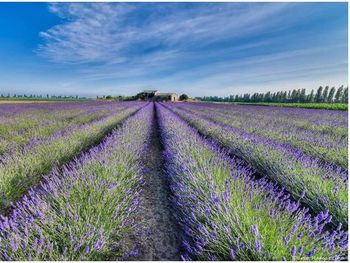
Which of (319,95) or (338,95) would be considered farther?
(319,95)

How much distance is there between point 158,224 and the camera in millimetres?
2338

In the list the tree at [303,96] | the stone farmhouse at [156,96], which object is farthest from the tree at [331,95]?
the stone farmhouse at [156,96]

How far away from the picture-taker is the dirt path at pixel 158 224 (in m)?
1.89

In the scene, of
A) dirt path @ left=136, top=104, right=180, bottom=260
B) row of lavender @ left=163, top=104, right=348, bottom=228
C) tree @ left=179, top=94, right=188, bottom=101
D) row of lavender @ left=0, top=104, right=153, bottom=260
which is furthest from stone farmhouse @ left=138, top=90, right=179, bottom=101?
row of lavender @ left=0, top=104, right=153, bottom=260

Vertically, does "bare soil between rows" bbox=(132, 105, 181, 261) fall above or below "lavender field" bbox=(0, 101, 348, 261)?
below

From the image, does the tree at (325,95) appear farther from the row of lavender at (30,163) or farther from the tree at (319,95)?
the row of lavender at (30,163)

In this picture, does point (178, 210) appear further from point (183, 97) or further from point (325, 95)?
point (325, 95)

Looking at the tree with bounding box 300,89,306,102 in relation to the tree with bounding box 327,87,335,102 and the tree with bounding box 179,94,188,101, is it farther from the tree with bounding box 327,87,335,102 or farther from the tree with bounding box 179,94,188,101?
the tree with bounding box 179,94,188,101

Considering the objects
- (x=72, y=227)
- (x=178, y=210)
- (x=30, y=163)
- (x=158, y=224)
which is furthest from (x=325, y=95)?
(x=72, y=227)

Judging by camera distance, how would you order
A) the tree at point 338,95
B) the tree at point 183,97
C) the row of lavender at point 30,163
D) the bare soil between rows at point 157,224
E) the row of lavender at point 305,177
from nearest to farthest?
the bare soil between rows at point 157,224
the row of lavender at point 305,177
the row of lavender at point 30,163
the tree at point 338,95
the tree at point 183,97

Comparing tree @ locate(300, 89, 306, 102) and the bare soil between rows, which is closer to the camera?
the bare soil between rows

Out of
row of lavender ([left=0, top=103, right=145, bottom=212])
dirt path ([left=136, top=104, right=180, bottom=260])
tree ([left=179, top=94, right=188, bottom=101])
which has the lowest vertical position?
tree ([left=179, top=94, right=188, bottom=101])

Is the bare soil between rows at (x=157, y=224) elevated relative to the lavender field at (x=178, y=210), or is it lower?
lower

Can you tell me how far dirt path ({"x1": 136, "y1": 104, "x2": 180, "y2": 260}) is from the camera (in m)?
1.89
